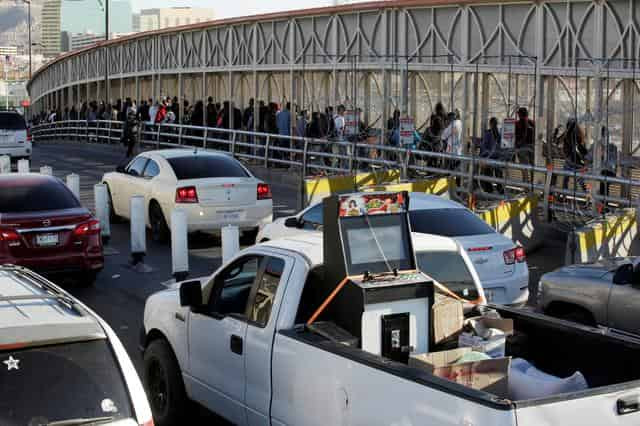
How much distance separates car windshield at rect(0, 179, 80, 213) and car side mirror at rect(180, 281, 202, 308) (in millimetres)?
6319

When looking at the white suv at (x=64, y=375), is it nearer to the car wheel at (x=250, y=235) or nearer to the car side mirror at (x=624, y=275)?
the car side mirror at (x=624, y=275)

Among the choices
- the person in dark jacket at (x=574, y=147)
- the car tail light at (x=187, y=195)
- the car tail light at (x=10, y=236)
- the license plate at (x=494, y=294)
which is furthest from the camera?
the person in dark jacket at (x=574, y=147)

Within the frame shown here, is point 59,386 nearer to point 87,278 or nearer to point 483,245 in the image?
point 483,245

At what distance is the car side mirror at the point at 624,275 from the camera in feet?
32.7

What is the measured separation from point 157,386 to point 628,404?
421 cm

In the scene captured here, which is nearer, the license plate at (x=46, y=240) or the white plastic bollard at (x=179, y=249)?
the license plate at (x=46, y=240)

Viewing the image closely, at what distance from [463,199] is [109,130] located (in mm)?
25362

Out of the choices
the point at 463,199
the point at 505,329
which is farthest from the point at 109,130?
the point at 505,329

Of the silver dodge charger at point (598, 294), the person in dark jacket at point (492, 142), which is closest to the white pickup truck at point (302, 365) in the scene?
Result: the silver dodge charger at point (598, 294)

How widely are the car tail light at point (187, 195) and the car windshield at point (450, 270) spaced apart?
9558mm

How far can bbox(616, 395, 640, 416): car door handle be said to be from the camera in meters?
5.70

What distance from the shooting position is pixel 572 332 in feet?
23.3

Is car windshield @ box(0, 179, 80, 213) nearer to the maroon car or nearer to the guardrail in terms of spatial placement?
the maroon car

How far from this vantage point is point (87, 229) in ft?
45.2
